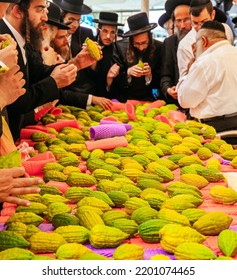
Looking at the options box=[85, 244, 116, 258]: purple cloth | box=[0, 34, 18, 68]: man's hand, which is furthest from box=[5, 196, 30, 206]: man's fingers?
box=[0, 34, 18, 68]: man's hand

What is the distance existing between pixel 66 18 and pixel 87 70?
0.44 metres

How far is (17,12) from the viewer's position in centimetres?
251

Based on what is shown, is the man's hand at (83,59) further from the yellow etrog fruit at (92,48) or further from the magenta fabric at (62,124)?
the magenta fabric at (62,124)

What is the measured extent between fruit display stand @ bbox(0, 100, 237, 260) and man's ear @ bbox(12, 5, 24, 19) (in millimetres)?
559

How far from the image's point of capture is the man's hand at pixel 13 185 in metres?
1.33

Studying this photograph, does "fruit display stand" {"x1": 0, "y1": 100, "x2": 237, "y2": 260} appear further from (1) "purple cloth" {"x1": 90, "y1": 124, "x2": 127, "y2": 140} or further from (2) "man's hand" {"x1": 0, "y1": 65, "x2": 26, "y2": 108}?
(2) "man's hand" {"x1": 0, "y1": 65, "x2": 26, "y2": 108}

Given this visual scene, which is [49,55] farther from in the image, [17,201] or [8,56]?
[17,201]

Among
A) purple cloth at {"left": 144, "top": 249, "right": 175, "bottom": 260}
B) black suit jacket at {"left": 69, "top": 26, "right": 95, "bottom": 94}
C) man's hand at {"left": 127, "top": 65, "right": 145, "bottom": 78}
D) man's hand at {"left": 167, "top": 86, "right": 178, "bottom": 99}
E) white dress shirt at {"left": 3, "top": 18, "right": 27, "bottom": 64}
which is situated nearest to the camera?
purple cloth at {"left": 144, "top": 249, "right": 175, "bottom": 260}

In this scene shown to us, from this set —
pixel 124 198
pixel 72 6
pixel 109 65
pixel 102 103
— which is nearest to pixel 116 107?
pixel 102 103

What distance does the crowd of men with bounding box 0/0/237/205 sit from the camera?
2.32 metres

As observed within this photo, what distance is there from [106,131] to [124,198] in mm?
909
